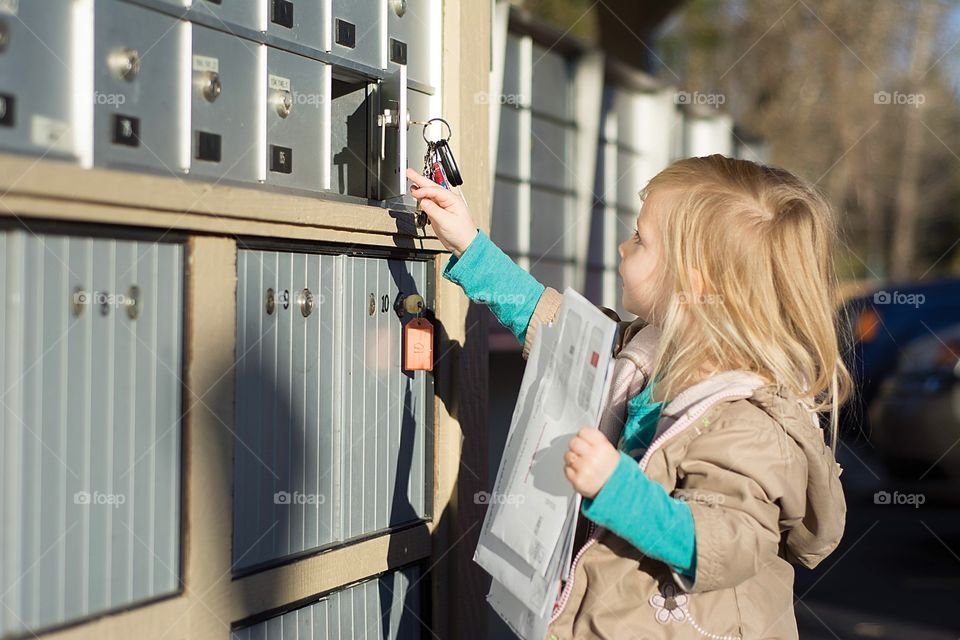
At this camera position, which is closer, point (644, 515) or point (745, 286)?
point (644, 515)

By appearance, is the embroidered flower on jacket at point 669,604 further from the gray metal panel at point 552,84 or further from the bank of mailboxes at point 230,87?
the gray metal panel at point 552,84

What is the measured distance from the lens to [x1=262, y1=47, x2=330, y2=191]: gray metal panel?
5.57 ft

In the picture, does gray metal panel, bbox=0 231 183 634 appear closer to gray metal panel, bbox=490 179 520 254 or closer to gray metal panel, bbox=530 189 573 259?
gray metal panel, bbox=490 179 520 254

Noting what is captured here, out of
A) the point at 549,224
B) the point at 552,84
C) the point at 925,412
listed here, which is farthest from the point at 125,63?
the point at 925,412

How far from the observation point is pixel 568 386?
1.62 meters

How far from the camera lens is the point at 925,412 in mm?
5801

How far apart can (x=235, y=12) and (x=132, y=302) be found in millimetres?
499

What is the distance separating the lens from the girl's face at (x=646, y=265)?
1.97 meters

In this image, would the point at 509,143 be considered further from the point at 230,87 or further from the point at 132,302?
the point at 132,302

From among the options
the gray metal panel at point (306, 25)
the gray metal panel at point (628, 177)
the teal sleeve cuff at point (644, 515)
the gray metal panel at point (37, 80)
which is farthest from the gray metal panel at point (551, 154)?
the gray metal panel at point (37, 80)

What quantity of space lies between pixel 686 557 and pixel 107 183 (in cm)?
100

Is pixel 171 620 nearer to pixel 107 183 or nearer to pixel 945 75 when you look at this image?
pixel 107 183

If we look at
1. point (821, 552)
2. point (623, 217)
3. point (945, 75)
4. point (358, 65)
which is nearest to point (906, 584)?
point (623, 217)

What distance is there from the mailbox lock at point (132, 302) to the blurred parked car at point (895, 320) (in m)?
5.35
